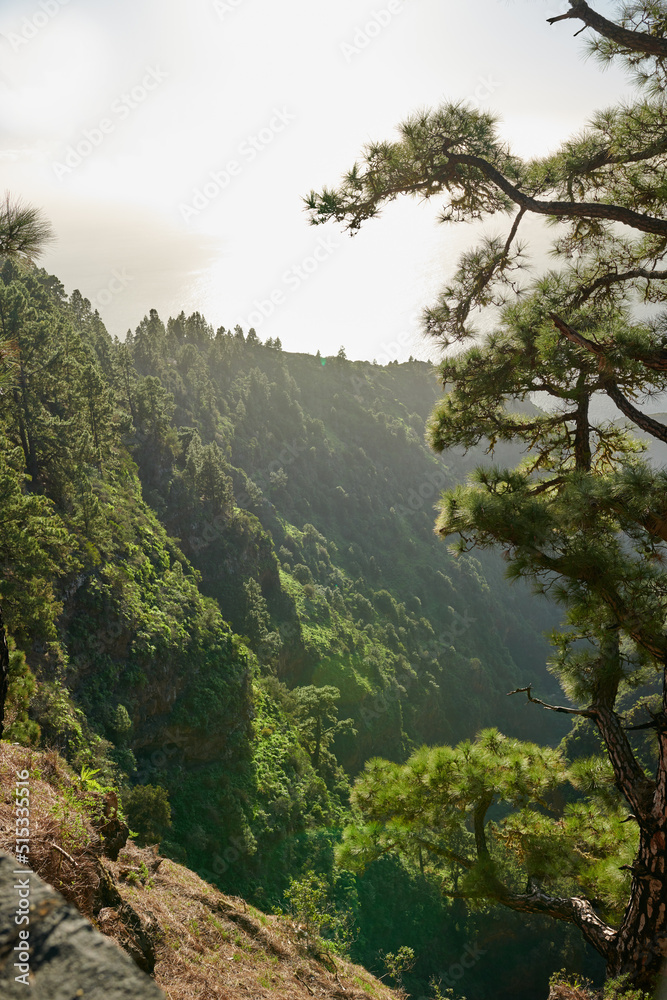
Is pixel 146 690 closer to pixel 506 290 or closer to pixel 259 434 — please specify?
pixel 506 290

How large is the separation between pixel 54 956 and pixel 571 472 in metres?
4.40

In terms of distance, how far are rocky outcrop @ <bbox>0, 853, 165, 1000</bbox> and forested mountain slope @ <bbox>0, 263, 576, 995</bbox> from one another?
15.6 feet

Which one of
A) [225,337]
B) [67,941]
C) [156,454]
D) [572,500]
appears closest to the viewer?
[67,941]

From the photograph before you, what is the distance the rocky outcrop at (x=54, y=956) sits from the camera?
56.5 inches

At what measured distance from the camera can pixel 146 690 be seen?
753 inches

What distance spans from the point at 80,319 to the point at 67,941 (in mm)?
59921

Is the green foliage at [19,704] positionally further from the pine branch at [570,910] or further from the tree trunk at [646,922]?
the tree trunk at [646,922]

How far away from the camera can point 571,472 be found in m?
4.45

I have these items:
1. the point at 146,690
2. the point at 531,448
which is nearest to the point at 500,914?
the point at 146,690

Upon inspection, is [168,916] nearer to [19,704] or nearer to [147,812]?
[19,704]

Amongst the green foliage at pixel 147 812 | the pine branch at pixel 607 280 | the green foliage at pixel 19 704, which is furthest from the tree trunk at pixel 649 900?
the green foliage at pixel 147 812

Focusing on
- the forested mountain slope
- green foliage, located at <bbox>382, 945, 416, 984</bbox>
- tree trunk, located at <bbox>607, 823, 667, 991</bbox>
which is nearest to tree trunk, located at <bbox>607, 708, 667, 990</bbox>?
tree trunk, located at <bbox>607, 823, 667, 991</bbox>

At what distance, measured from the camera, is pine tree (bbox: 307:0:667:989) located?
3768mm

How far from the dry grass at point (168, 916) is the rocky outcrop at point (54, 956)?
2398 mm
